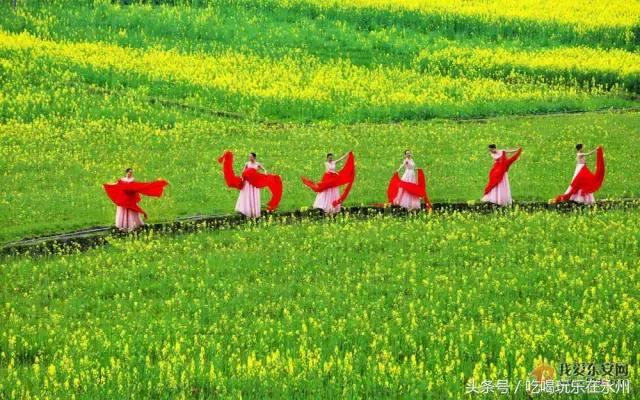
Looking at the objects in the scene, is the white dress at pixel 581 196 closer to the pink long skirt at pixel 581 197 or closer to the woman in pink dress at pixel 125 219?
the pink long skirt at pixel 581 197

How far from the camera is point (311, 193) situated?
113 feet

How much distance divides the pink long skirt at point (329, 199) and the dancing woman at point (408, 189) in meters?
1.40

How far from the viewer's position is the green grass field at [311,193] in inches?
737

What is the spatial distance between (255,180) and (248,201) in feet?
1.91

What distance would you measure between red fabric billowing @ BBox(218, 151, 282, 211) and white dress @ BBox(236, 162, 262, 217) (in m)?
0.14

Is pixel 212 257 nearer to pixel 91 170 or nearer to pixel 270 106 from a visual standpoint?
pixel 91 170

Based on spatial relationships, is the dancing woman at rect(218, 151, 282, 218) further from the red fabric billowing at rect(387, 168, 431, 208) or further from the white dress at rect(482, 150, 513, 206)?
the white dress at rect(482, 150, 513, 206)

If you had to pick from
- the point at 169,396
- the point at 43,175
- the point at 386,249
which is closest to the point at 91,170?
the point at 43,175

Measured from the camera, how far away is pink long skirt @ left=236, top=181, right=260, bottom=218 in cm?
3141

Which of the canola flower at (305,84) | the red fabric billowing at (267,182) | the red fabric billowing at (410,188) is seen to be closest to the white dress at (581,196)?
the red fabric billowing at (410,188)

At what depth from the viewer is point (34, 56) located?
5462cm

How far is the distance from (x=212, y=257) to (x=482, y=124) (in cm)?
2266
